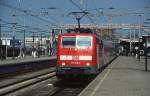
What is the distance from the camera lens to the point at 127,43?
129 m

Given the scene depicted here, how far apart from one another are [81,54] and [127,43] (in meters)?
106

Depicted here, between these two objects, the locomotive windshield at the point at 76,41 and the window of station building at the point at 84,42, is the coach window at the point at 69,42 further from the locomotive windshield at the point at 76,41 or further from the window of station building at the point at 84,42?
the window of station building at the point at 84,42

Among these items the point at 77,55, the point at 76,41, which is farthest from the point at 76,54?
the point at 76,41

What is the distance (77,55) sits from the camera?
23.5m

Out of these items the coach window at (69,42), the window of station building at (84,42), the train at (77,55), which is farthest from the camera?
the coach window at (69,42)

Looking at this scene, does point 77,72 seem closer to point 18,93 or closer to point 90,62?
point 90,62

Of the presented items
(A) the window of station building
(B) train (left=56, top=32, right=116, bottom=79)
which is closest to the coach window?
(B) train (left=56, top=32, right=116, bottom=79)

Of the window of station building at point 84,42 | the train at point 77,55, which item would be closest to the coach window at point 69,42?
the train at point 77,55

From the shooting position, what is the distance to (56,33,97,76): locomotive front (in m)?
23.3

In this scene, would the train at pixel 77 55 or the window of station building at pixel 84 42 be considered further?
the window of station building at pixel 84 42

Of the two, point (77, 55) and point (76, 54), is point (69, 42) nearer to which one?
point (76, 54)

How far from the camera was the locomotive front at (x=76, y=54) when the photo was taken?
23.3 metres

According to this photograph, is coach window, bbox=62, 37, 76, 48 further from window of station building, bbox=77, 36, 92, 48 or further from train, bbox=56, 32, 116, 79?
window of station building, bbox=77, 36, 92, 48

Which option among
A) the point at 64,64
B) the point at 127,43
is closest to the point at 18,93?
the point at 64,64
